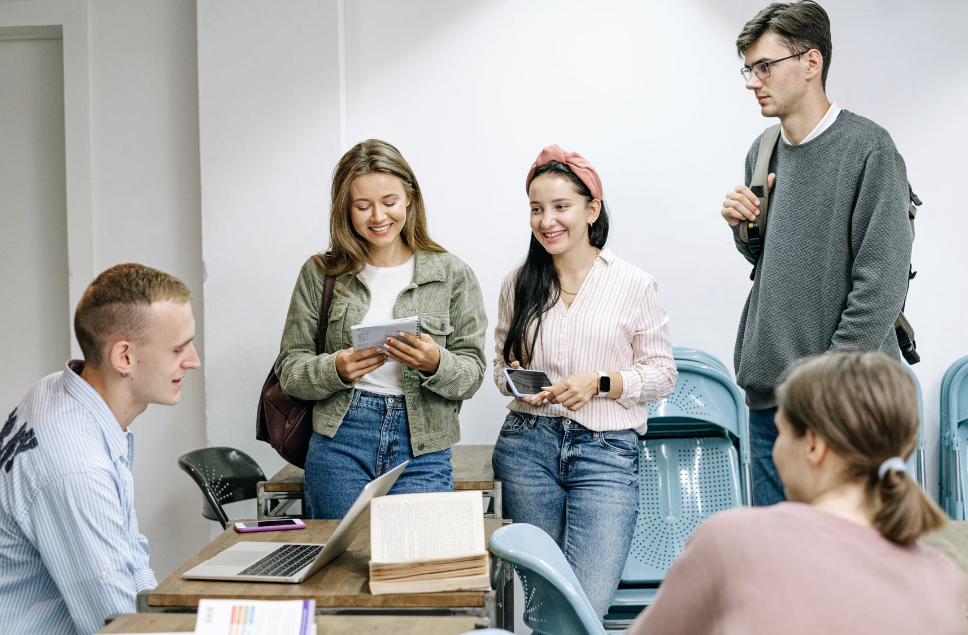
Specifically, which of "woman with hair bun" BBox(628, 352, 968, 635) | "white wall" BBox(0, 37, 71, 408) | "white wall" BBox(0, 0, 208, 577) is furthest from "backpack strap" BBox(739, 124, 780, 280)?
"white wall" BBox(0, 37, 71, 408)

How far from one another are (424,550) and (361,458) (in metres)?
0.91

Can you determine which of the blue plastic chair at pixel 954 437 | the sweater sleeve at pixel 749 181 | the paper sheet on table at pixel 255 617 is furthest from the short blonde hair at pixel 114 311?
the blue plastic chair at pixel 954 437

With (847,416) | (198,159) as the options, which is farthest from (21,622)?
(198,159)

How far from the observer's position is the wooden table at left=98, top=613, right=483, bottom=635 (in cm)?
170

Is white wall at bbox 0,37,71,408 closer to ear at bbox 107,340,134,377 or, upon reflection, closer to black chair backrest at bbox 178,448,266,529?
black chair backrest at bbox 178,448,266,529

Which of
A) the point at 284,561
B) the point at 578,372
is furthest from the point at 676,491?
the point at 284,561

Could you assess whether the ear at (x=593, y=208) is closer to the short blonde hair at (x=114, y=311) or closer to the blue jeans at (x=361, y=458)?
the blue jeans at (x=361, y=458)

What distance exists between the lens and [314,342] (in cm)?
300

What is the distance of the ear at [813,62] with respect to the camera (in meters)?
2.71

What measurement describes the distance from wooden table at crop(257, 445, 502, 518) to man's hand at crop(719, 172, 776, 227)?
1.23 metres

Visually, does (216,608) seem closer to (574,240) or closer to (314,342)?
(314,342)

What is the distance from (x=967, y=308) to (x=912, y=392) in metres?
3.01

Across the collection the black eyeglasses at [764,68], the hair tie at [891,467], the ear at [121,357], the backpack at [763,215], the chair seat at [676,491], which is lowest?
the chair seat at [676,491]

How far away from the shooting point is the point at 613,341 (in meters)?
3.00
